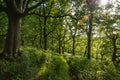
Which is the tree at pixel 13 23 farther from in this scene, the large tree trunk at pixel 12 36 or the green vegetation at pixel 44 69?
the green vegetation at pixel 44 69

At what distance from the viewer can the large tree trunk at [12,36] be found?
32.6 feet

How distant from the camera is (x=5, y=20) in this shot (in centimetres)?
2339

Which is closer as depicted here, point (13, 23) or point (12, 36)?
point (12, 36)

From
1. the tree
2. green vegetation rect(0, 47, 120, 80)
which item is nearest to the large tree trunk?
the tree

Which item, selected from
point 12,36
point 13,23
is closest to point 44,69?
point 12,36

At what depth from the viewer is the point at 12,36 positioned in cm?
1010

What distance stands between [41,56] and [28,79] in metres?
2.88

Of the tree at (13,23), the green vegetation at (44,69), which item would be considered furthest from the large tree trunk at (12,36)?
the green vegetation at (44,69)

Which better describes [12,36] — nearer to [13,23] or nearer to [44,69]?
[13,23]

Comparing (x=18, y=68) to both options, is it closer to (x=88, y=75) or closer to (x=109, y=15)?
(x=88, y=75)

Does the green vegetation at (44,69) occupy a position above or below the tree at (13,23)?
below

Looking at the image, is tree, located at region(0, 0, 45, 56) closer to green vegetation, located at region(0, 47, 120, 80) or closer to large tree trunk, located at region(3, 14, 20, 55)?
large tree trunk, located at region(3, 14, 20, 55)

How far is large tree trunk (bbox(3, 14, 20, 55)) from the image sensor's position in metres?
9.93

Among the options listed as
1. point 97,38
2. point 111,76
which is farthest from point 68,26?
point 111,76
